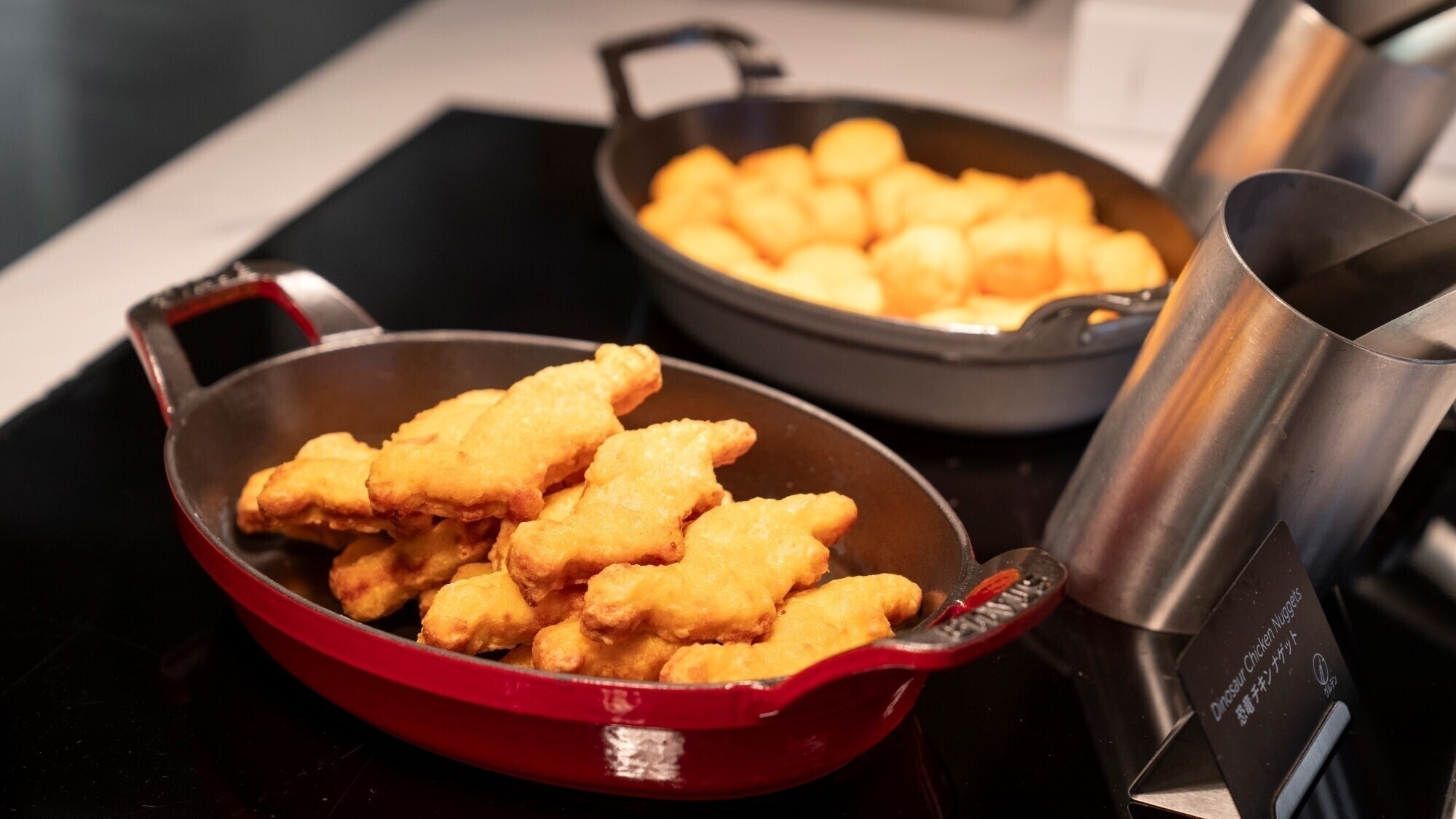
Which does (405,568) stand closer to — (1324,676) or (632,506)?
(632,506)

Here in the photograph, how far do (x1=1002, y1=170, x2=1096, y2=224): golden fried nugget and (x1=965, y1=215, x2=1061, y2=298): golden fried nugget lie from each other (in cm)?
8

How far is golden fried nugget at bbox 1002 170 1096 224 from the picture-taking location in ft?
4.06

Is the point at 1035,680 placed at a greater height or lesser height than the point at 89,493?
greater

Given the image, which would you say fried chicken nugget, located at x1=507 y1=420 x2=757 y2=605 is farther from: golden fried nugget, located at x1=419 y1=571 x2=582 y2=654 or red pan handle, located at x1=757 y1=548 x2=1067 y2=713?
red pan handle, located at x1=757 y1=548 x2=1067 y2=713

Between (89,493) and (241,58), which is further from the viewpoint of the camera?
(241,58)

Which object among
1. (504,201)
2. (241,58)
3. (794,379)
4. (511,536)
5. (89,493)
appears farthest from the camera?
(241,58)

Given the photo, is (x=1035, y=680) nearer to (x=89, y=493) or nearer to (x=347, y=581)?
(x=347, y=581)

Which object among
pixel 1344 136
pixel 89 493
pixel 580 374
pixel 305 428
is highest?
pixel 1344 136

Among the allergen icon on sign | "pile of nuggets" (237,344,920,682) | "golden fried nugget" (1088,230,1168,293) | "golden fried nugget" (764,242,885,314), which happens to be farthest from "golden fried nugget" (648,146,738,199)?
the allergen icon on sign

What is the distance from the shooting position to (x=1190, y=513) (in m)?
0.82

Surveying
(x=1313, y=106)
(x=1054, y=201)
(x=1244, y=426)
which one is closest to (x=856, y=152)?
(x=1054, y=201)

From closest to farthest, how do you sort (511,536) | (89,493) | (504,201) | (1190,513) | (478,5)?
(511,536), (1190,513), (89,493), (504,201), (478,5)

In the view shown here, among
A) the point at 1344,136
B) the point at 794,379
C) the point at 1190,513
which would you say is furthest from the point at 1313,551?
the point at 1344,136

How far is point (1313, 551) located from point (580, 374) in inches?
18.6
